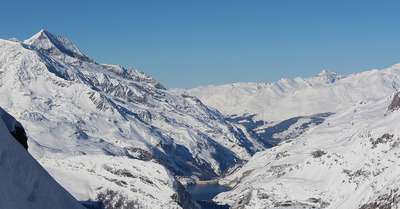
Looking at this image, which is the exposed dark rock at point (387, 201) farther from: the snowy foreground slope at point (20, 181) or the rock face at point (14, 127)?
the snowy foreground slope at point (20, 181)

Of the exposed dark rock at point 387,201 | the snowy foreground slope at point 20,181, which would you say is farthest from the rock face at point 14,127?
the exposed dark rock at point 387,201

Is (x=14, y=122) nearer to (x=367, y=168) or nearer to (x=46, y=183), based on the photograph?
(x=46, y=183)

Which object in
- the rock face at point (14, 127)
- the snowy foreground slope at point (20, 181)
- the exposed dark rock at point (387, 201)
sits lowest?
the exposed dark rock at point (387, 201)

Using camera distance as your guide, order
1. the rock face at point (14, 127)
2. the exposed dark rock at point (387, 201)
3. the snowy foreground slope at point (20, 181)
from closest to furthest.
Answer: the snowy foreground slope at point (20, 181) → the rock face at point (14, 127) → the exposed dark rock at point (387, 201)

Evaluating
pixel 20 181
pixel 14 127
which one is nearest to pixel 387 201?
pixel 14 127

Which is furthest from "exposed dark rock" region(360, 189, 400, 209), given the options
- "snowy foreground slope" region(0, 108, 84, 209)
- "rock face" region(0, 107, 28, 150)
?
"snowy foreground slope" region(0, 108, 84, 209)

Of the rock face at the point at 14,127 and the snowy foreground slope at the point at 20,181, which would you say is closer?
the snowy foreground slope at the point at 20,181

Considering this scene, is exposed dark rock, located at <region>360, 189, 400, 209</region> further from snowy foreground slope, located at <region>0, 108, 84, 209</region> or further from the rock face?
snowy foreground slope, located at <region>0, 108, 84, 209</region>

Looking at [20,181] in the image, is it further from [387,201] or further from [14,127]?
[387,201]

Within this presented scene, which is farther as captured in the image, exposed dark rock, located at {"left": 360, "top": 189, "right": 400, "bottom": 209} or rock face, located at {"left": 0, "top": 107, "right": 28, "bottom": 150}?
exposed dark rock, located at {"left": 360, "top": 189, "right": 400, "bottom": 209}

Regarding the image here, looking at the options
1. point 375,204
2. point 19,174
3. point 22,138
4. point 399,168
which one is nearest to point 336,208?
point 399,168
